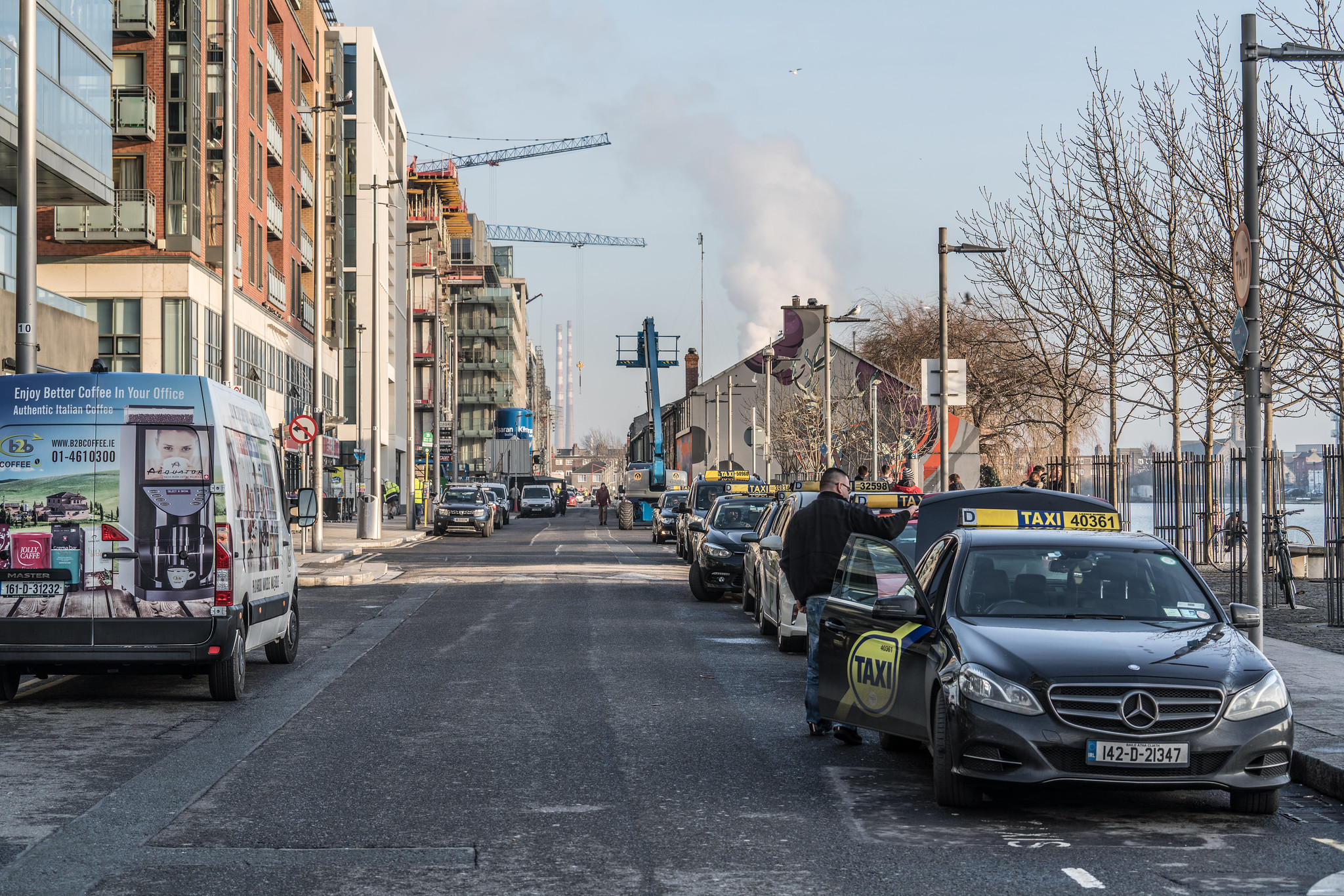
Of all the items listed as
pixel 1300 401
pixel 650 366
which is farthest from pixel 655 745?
pixel 650 366

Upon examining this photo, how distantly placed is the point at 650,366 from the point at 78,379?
72.4 m

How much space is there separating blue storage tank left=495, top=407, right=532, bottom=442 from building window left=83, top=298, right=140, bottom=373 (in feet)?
202

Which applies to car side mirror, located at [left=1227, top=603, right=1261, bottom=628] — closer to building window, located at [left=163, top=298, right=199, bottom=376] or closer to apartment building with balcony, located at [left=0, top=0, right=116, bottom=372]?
apartment building with balcony, located at [left=0, top=0, right=116, bottom=372]

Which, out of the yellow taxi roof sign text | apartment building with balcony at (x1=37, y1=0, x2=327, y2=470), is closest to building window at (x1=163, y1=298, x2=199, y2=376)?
apartment building with balcony at (x1=37, y1=0, x2=327, y2=470)

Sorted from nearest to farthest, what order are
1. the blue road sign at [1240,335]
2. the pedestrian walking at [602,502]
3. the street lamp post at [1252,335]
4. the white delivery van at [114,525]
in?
the white delivery van at [114,525] < the street lamp post at [1252,335] < the blue road sign at [1240,335] < the pedestrian walking at [602,502]

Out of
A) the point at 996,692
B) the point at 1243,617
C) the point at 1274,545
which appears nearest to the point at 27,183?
the point at 996,692

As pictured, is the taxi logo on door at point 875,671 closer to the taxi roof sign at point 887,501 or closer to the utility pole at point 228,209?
the taxi roof sign at point 887,501

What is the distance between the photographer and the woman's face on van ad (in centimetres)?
1077

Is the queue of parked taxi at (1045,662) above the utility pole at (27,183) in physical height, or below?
below

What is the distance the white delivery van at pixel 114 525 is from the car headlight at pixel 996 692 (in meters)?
5.89

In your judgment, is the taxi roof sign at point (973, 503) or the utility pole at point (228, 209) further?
the utility pole at point (228, 209)

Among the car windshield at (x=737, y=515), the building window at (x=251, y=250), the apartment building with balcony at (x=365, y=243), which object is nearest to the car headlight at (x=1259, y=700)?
the car windshield at (x=737, y=515)

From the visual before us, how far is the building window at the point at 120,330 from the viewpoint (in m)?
40.2

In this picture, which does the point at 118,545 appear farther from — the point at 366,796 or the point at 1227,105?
the point at 1227,105
